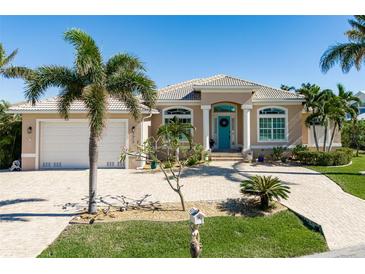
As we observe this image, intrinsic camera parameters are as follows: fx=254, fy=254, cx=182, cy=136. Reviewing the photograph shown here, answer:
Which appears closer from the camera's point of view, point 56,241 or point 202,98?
point 56,241

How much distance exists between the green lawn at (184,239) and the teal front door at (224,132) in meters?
15.0

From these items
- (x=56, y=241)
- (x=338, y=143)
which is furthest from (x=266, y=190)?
(x=338, y=143)

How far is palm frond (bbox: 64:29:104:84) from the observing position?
7926mm

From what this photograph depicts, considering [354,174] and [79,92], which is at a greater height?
[79,92]

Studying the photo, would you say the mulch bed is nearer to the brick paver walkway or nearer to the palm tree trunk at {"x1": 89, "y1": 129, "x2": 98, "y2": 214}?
the palm tree trunk at {"x1": 89, "y1": 129, "x2": 98, "y2": 214}

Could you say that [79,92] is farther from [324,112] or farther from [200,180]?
[324,112]

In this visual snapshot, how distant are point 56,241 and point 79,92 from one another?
485cm

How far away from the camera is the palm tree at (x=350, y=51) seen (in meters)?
14.8

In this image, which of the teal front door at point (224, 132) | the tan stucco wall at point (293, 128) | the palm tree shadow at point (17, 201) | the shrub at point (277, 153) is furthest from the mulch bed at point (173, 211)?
the teal front door at point (224, 132)

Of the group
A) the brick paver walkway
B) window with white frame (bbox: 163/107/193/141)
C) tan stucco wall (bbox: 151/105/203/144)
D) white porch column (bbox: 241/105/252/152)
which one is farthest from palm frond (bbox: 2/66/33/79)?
the brick paver walkway

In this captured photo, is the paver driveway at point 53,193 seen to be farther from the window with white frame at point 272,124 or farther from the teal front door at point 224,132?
the window with white frame at point 272,124

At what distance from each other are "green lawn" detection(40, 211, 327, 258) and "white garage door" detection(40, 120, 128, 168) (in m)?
9.99

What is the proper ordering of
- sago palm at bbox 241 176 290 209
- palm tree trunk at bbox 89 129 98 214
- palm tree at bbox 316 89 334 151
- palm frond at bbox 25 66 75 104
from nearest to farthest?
palm frond at bbox 25 66 75 104 → palm tree trunk at bbox 89 129 98 214 → sago palm at bbox 241 176 290 209 → palm tree at bbox 316 89 334 151

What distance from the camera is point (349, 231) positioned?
768 centimetres
